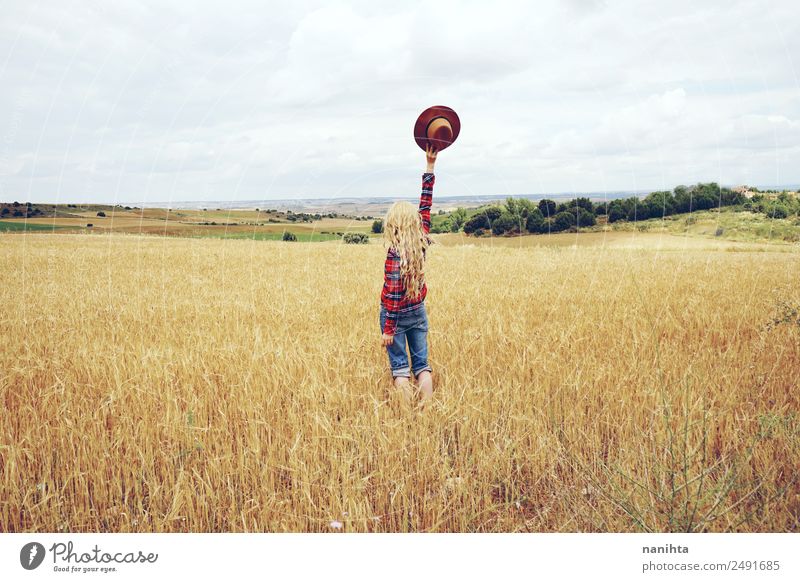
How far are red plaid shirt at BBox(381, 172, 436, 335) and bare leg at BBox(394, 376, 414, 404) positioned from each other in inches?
18.3

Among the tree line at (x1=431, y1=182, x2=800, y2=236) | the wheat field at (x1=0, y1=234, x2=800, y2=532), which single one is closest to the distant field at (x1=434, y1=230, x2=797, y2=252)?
the tree line at (x1=431, y1=182, x2=800, y2=236)

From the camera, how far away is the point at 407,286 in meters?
3.83

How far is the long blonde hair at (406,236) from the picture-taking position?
12.0 ft

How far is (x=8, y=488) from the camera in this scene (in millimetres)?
2773

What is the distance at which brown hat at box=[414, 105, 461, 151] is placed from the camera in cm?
359

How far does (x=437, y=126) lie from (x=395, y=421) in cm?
220

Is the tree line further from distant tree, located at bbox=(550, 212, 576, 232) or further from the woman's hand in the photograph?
the woman's hand

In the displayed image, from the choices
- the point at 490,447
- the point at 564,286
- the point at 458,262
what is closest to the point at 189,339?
the point at 490,447

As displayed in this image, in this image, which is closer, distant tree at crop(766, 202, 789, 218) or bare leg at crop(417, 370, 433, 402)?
bare leg at crop(417, 370, 433, 402)
